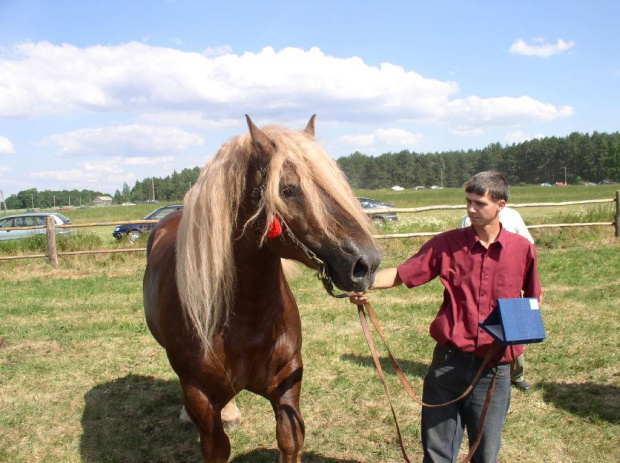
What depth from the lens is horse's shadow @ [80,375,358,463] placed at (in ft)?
12.0

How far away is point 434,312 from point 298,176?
5.64 meters

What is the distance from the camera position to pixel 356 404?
4.33m

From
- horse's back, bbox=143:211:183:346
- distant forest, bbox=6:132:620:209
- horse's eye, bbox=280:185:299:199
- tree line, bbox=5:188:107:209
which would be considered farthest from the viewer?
tree line, bbox=5:188:107:209

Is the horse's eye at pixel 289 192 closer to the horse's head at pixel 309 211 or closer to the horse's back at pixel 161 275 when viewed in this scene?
the horse's head at pixel 309 211

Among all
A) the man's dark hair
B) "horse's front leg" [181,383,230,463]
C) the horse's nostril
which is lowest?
A: "horse's front leg" [181,383,230,463]

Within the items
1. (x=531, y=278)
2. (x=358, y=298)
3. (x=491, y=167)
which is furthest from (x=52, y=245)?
(x=491, y=167)

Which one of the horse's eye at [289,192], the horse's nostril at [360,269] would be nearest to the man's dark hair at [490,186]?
the horse's nostril at [360,269]

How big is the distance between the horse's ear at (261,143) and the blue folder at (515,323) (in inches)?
47.4

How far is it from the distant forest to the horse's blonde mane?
74995 millimetres

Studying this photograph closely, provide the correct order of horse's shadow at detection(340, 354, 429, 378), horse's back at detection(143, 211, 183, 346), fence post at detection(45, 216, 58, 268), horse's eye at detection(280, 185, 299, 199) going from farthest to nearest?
fence post at detection(45, 216, 58, 268), horse's shadow at detection(340, 354, 429, 378), horse's back at detection(143, 211, 183, 346), horse's eye at detection(280, 185, 299, 199)

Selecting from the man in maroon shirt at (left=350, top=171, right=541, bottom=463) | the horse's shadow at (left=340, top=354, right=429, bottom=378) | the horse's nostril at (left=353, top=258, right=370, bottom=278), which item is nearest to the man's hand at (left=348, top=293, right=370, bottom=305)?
the man in maroon shirt at (left=350, top=171, right=541, bottom=463)

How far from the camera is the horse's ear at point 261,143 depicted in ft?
6.90

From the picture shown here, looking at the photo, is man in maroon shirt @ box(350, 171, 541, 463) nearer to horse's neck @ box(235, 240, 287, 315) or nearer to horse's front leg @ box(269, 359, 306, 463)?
horse's neck @ box(235, 240, 287, 315)

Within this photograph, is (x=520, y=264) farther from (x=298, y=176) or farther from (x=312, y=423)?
(x=312, y=423)
